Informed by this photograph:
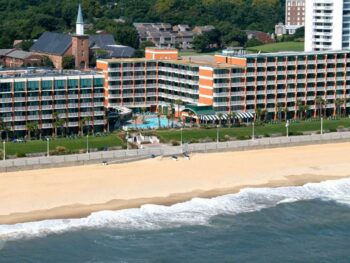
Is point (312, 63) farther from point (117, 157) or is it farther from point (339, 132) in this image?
point (117, 157)

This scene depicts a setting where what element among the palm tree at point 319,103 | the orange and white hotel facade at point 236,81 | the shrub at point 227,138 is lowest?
the shrub at point 227,138

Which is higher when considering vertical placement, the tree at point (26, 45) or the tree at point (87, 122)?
the tree at point (26, 45)

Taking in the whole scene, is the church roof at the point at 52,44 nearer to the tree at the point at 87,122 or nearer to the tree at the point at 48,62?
the tree at the point at 48,62

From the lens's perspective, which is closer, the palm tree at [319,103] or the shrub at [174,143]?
the shrub at [174,143]

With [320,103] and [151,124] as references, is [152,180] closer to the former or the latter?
[151,124]

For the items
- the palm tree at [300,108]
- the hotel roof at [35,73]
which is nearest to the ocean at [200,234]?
the hotel roof at [35,73]
